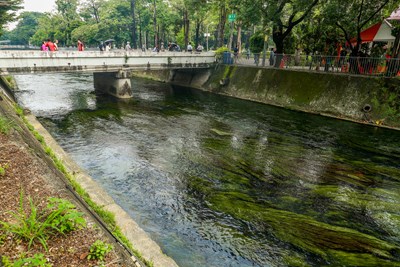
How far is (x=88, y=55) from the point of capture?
78.1 feet

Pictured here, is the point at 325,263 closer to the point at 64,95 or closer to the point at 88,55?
the point at 88,55

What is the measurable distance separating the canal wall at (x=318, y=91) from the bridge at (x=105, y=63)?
16.3ft

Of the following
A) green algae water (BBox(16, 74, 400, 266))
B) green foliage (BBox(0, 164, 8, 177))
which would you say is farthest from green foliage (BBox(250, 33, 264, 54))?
green foliage (BBox(0, 164, 8, 177))

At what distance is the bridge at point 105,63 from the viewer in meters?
21.1

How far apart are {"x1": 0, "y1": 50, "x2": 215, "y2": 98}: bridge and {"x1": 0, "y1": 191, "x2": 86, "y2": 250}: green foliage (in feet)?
67.2

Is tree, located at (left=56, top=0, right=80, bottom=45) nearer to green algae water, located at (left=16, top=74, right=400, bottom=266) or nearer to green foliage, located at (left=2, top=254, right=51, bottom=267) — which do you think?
green algae water, located at (left=16, top=74, right=400, bottom=266)

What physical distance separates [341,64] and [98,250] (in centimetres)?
2393

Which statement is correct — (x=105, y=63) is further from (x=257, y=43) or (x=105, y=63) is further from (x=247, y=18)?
(x=257, y=43)

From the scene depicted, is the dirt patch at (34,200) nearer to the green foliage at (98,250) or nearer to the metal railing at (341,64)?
the green foliage at (98,250)

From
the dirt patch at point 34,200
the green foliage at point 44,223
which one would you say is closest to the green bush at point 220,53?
the dirt patch at point 34,200

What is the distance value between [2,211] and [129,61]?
2383cm

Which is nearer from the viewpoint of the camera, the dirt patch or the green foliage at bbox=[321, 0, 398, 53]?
the dirt patch

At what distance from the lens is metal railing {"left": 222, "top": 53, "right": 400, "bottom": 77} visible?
19297 millimetres

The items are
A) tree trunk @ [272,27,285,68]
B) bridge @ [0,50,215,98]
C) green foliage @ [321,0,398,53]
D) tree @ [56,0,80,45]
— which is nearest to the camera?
green foliage @ [321,0,398,53]
